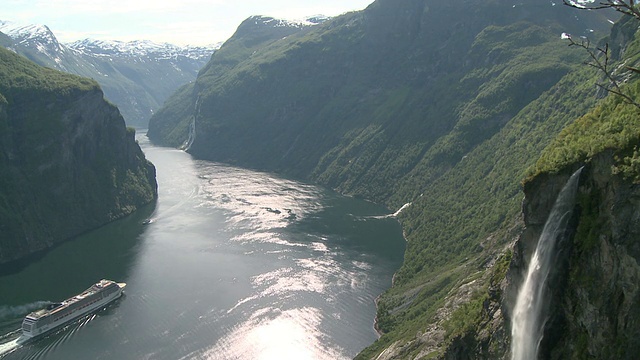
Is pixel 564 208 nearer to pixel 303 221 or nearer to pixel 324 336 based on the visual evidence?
pixel 324 336

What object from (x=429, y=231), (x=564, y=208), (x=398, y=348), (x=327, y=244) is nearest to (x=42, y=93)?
(x=327, y=244)

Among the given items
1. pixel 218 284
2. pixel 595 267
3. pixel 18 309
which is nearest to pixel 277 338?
pixel 218 284

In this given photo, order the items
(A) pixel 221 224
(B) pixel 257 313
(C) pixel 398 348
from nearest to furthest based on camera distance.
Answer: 1. (C) pixel 398 348
2. (B) pixel 257 313
3. (A) pixel 221 224

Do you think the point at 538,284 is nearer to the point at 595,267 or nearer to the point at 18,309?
the point at 595,267

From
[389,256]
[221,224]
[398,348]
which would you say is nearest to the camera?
[398,348]

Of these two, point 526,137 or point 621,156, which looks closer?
point 621,156

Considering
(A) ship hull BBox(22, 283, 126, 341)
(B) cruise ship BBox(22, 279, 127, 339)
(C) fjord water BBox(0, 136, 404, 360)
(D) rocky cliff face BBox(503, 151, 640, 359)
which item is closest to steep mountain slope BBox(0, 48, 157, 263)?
(C) fjord water BBox(0, 136, 404, 360)

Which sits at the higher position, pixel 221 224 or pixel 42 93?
pixel 42 93

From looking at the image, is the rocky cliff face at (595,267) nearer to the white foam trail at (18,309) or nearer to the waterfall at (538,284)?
the waterfall at (538,284)
